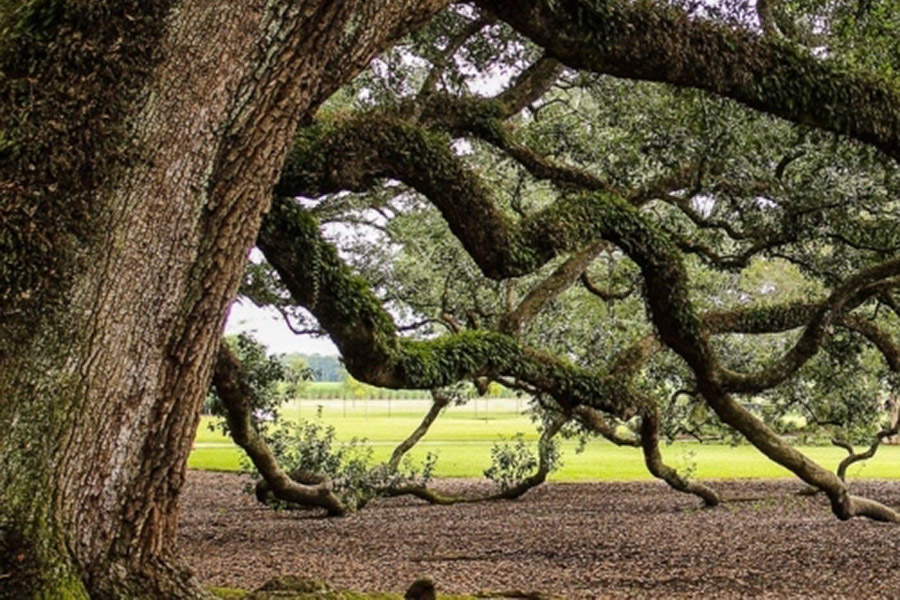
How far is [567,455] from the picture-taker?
116ft

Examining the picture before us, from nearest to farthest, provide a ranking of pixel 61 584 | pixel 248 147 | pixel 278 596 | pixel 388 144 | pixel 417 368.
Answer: pixel 61 584 < pixel 248 147 < pixel 278 596 < pixel 388 144 < pixel 417 368

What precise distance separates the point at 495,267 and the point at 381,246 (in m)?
7.22

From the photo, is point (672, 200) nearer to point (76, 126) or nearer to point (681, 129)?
point (681, 129)

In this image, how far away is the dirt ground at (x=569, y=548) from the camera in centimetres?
850

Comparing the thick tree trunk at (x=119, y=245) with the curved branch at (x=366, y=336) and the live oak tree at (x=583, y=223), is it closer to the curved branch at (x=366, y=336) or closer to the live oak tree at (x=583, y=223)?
the live oak tree at (x=583, y=223)

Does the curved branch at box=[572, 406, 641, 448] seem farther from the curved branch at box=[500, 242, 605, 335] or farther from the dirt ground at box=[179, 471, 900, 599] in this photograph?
the curved branch at box=[500, 242, 605, 335]

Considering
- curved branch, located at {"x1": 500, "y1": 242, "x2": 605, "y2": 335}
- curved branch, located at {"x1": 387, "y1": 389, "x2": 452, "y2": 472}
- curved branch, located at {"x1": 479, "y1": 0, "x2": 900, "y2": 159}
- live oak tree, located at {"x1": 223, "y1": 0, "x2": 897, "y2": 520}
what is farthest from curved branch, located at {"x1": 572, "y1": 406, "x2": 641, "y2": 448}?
curved branch, located at {"x1": 479, "y1": 0, "x2": 900, "y2": 159}

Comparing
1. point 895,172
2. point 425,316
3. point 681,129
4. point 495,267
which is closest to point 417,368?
point 495,267

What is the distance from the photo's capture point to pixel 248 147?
307 centimetres

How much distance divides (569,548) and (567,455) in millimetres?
24720

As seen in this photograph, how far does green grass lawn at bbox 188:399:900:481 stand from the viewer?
2572 centimetres

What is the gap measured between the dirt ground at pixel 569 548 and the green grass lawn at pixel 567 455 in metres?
2.15

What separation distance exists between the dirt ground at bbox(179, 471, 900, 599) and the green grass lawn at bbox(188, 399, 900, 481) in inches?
84.7

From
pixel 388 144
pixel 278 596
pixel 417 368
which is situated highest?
pixel 388 144
